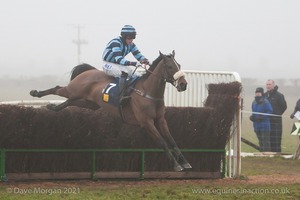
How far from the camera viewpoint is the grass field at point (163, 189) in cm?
909

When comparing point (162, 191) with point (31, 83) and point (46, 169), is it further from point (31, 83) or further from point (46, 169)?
point (31, 83)

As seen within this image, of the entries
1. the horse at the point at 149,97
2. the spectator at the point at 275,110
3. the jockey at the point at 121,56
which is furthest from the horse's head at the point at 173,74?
the spectator at the point at 275,110

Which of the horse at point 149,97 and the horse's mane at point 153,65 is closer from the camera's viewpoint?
the horse at point 149,97

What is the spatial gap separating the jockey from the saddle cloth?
10 cm

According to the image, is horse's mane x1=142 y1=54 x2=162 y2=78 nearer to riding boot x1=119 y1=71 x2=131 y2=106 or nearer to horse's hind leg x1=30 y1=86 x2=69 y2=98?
riding boot x1=119 y1=71 x2=131 y2=106

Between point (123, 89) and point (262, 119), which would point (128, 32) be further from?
point (262, 119)

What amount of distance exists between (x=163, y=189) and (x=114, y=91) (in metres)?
2.08

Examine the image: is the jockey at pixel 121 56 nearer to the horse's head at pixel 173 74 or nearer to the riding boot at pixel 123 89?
the riding boot at pixel 123 89

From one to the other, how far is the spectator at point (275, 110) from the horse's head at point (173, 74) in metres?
8.06

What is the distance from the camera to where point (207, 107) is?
12.2 metres

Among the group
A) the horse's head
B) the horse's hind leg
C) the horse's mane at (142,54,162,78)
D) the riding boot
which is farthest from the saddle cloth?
the horse's hind leg

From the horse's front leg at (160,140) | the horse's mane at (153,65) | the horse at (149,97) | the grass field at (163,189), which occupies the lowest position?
the grass field at (163,189)

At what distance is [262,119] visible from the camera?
57.2ft

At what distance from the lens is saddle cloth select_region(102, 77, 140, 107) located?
1084 centimetres
